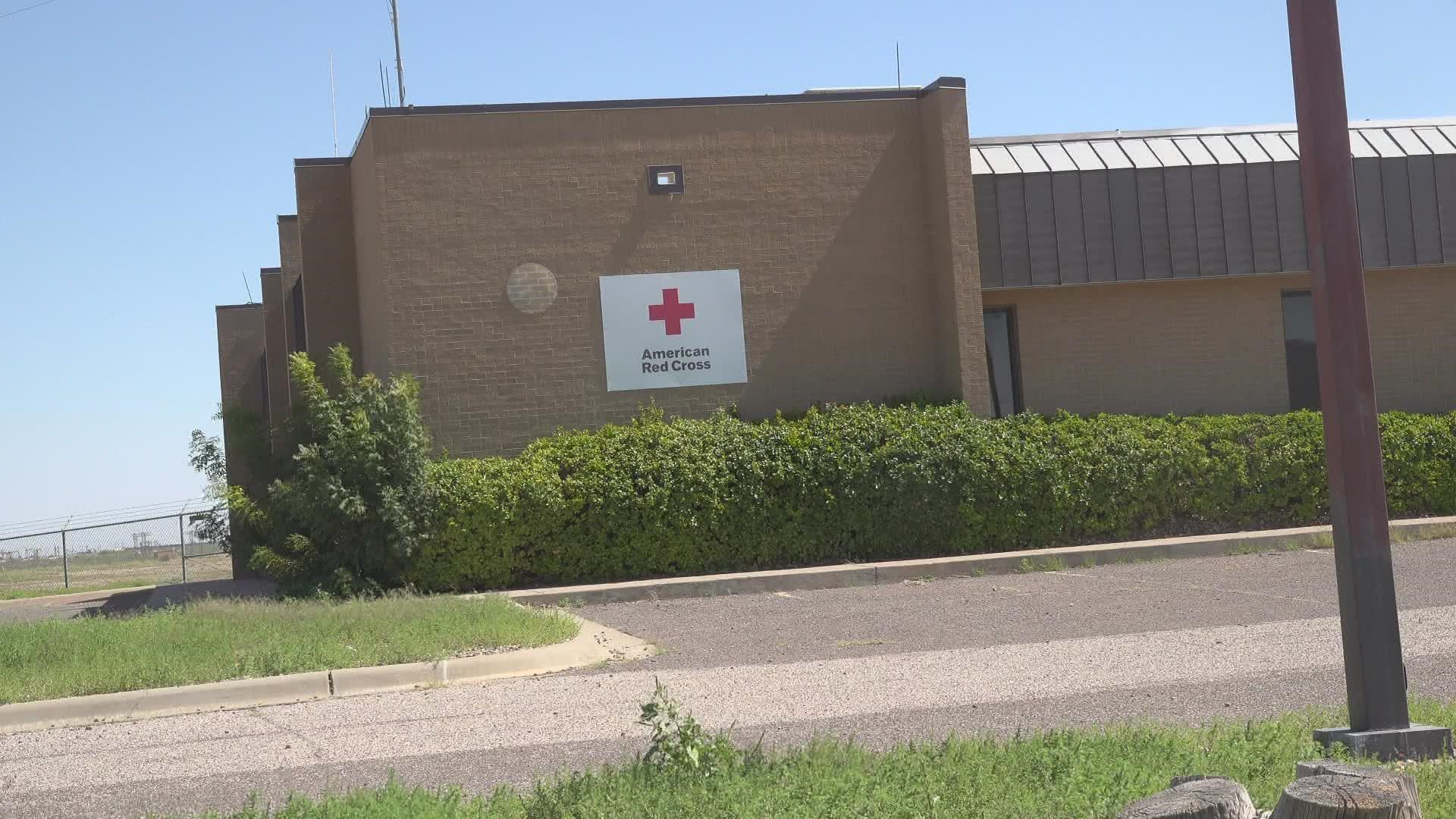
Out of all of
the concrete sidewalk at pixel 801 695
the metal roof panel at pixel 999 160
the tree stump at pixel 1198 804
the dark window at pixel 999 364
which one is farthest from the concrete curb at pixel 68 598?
the tree stump at pixel 1198 804

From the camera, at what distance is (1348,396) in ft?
20.9

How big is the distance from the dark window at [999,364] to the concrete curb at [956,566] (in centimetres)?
357

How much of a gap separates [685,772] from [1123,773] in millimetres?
1830

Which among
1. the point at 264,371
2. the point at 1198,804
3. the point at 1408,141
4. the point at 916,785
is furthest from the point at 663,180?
the point at 1198,804

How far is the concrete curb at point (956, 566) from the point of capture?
1490cm

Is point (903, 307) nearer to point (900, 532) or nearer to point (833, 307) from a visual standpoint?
point (833, 307)

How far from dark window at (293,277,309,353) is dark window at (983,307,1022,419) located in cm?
1034

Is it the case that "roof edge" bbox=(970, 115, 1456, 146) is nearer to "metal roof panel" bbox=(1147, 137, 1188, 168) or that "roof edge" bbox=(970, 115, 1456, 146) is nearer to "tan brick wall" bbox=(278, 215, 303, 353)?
"metal roof panel" bbox=(1147, 137, 1188, 168)

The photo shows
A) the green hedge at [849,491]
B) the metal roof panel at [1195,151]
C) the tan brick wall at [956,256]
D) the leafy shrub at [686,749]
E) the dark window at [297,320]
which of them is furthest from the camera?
the dark window at [297,320]

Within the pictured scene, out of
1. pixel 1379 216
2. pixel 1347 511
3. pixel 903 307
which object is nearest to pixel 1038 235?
pixel 903 307

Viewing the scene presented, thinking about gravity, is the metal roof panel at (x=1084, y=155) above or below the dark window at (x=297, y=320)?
above

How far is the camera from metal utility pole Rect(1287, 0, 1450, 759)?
6.31m

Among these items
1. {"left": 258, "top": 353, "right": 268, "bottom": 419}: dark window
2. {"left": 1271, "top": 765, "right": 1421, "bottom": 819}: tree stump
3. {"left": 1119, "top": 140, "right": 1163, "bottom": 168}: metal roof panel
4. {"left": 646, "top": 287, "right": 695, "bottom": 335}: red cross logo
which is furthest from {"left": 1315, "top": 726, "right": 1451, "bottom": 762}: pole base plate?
{"left": 258, "top": 353, "right": 268, "bottom": 419}: dark window

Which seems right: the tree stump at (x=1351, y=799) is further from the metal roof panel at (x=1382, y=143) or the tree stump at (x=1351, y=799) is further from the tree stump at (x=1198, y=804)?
the metal roof panel at (x=1382, y=143)
